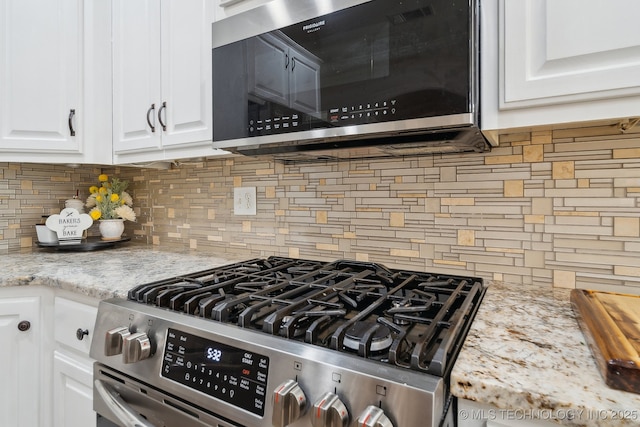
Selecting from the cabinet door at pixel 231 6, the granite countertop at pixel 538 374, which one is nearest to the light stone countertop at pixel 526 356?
the granite countertop at pixel 538 374

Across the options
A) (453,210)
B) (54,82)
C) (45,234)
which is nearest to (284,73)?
(453,210)

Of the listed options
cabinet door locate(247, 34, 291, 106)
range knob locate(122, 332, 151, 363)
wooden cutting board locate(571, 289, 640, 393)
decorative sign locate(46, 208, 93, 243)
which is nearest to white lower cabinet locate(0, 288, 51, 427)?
decorative sign locate(46, 208, 93, 243)

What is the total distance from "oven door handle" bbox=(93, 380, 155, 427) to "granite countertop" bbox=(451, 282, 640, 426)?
69cm

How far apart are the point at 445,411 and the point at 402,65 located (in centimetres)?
73

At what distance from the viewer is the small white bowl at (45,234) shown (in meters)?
1.69

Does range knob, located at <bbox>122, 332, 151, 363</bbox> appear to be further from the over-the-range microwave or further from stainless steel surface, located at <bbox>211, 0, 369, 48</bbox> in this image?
stainless steel surface, located at <bbox>211, 0, 369, 48</bbox>

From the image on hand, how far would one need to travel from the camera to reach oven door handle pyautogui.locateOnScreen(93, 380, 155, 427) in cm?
76

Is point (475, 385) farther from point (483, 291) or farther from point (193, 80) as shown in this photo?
point (193, 80)

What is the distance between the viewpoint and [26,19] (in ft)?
4.96

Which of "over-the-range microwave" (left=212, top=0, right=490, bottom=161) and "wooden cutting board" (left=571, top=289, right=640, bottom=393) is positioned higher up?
"over-the-range microwave" (left=212, top=0, right=490, bottom=161)

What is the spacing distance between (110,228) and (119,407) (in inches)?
48.5

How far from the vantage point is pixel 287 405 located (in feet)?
1.76

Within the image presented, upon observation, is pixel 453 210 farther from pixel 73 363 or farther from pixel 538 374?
pixel 73 363

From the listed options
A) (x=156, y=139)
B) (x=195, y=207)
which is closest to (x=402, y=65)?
(x=156, y=139)
